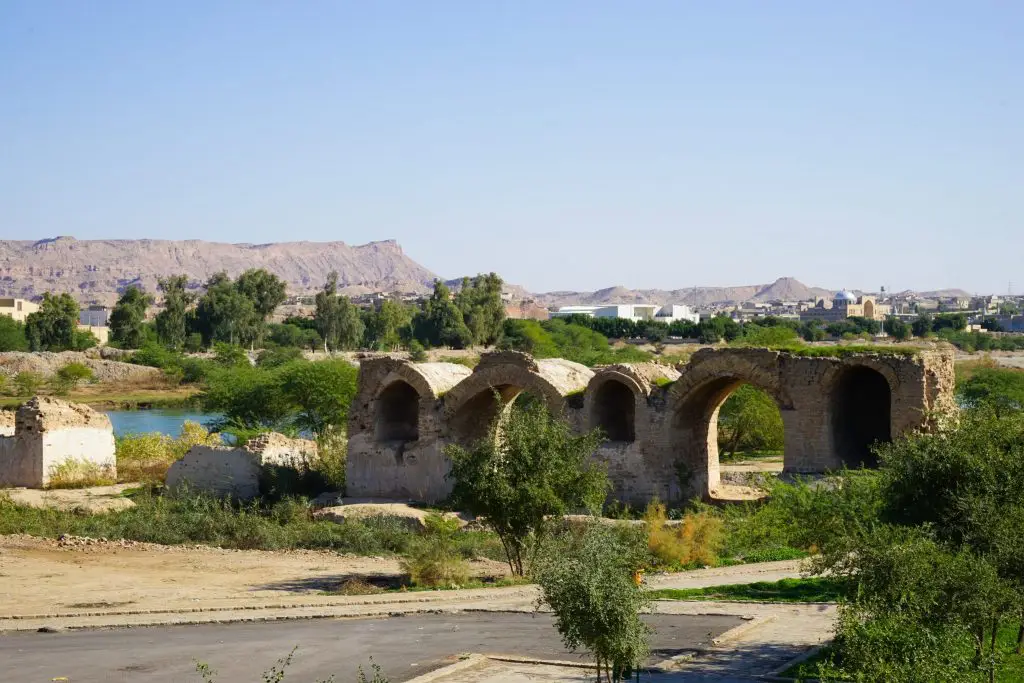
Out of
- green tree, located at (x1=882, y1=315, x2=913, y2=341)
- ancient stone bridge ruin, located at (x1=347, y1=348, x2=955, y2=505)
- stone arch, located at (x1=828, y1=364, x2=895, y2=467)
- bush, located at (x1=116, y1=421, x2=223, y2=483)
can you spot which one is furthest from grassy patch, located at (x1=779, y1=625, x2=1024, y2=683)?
green tree, located at (x1=882, y1=315, x2=913, y2=341)

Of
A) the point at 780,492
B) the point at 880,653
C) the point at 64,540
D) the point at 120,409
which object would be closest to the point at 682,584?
the point at 780,492

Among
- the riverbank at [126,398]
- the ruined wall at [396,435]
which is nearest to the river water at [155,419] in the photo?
the riverbank at [126,398]

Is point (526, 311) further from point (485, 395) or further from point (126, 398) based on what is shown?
point (485, 395)

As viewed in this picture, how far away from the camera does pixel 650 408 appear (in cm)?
2242

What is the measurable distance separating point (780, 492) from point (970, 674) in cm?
1017

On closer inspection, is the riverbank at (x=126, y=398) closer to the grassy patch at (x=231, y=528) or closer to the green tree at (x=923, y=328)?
the grassy patch at (x=231, y=528)

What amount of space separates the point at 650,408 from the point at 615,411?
167 centimetres

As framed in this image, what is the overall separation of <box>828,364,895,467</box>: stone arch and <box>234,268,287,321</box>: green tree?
6266 centimetres

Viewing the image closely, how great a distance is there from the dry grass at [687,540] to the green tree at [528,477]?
1724 millimetres

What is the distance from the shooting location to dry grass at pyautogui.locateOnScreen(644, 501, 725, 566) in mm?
17875

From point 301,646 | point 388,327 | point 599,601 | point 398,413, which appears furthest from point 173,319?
point 599,601

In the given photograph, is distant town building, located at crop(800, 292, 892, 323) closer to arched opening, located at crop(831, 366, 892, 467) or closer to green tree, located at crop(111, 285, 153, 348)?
green tree, located at crop(111, 285, 153, 348)

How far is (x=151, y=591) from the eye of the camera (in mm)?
17016

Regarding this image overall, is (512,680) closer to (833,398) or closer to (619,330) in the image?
(833,398)
